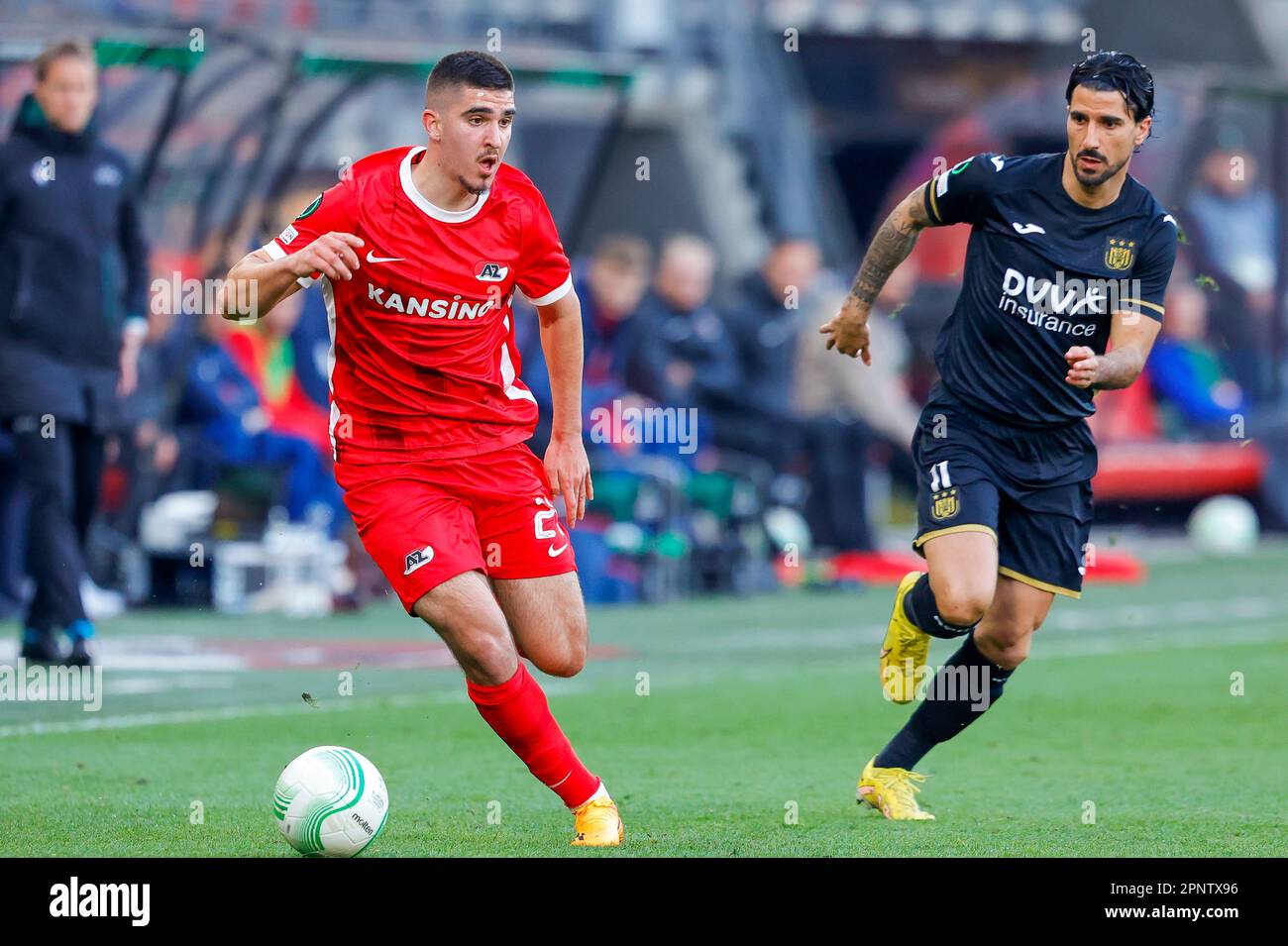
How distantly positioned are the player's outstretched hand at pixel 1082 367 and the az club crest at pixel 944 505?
65 centimetres

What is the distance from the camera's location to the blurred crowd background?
49.7ft

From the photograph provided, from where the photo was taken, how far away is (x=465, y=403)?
704 centimetres

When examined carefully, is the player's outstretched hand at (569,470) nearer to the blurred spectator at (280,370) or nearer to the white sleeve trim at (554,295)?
the white sleeve trim at (554,295)

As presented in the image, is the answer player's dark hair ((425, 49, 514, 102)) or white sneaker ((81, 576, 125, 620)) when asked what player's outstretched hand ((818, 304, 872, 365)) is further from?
white sneaker ((81, 576, 125, 620))

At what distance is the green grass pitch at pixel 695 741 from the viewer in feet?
22.8

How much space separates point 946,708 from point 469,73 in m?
2.53

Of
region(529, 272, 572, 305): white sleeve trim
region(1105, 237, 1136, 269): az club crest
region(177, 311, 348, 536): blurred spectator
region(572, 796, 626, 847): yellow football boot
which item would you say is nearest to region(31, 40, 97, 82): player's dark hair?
region(177, 311, 348, 536): blurred spectator

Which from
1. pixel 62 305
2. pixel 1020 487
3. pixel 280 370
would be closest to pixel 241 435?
pixel 280 370

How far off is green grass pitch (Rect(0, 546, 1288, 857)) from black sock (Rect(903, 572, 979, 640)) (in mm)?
576

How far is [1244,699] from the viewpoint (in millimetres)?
10836

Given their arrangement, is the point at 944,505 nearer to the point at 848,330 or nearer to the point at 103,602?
the point at 848,330

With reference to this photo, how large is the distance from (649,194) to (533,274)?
16.0 meters

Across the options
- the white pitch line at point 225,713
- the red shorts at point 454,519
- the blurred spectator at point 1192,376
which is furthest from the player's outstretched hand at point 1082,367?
the blurred spectator at point 1192,376
